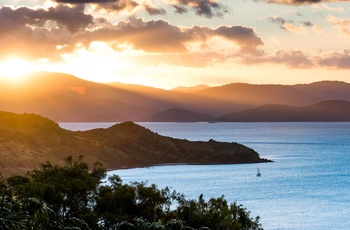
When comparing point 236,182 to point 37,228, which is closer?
point 37,228

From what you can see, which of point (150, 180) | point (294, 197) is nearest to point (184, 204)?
point (294, 197)

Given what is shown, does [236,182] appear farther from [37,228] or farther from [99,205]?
[37,228]

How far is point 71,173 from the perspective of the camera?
62.9m

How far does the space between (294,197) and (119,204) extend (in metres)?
115

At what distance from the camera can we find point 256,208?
469ft

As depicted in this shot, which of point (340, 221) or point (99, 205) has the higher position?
point (99, 205)

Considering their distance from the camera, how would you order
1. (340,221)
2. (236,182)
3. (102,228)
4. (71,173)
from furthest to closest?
(236,182), (340,221), (71,173), (102,228)

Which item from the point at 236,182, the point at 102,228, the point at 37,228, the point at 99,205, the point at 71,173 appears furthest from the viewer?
the point at 236,182

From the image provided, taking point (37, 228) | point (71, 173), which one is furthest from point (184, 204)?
point (37, 228)

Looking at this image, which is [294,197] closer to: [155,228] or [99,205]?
[99,205]

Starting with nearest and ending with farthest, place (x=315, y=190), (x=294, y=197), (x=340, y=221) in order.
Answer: (x=340, y=221) → (x=294, y=197) → (x=315, y=190)

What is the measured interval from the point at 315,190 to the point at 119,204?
13208 centimetres

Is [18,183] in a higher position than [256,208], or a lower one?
higher

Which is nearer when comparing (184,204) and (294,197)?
(184,204)
